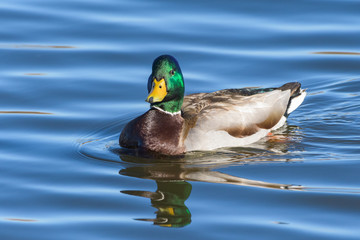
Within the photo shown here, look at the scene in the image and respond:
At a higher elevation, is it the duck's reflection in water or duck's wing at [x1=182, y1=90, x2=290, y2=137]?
duck's wing at [x1=182, y1=90, x2=290, y2=137]

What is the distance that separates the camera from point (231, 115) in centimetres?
963

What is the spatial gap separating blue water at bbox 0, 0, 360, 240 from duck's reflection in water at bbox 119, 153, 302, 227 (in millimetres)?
22

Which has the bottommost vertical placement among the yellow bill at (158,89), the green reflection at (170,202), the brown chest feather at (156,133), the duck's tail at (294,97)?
the green reflection at (170,202)

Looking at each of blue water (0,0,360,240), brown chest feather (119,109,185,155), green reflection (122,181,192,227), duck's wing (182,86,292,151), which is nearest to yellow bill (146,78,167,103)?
brown chest feather (119,109,185,155)

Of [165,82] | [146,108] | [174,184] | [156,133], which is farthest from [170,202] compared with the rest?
[146,108]

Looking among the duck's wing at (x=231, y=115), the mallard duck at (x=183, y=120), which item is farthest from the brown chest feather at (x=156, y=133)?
the duck's wing at (x=231, y=115)

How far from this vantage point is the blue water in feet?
23.9

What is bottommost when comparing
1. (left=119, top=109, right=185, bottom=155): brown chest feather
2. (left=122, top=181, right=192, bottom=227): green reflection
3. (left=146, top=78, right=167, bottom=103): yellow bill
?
(left=122, top=181, right=192, bottom=227): green reflection

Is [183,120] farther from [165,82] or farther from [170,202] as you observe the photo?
[170,202]

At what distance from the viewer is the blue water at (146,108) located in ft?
23.9

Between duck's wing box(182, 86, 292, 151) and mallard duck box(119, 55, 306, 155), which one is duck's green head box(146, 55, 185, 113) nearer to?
mallard duck box(119, 55, 306, 155)

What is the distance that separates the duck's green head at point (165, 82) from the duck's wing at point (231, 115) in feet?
1.27

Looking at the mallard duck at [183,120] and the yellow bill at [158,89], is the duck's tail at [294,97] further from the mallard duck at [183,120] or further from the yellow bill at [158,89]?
the yellow bill at [158,89]

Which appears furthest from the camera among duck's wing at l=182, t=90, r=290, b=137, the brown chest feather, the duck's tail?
the duck's tail
